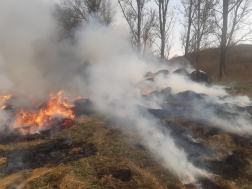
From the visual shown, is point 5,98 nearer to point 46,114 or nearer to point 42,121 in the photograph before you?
point 46,114

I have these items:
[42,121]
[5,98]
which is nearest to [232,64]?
[42,121]

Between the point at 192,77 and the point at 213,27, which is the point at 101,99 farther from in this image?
the point at 213,27

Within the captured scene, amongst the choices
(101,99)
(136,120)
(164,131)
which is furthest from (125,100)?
(164,131)

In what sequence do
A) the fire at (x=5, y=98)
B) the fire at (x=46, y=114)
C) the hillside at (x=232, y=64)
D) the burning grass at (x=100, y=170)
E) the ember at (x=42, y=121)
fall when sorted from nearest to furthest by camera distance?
the burning grass at (x=100, y=170), the ember at (x=42, y=121), the fire at (x=46, y=114), the fire at (x=5, y=98), the hillside at (x=232, y=64)

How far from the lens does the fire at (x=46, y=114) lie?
6844 mm

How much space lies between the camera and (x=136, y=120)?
278 inches

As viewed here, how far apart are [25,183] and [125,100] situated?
6.54 m

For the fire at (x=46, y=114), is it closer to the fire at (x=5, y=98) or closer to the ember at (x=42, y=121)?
the ember at (x=42, y=121)

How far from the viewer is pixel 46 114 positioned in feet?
24.6

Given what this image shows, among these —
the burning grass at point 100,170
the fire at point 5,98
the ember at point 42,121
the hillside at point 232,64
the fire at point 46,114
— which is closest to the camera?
the burning grass at point 100,170

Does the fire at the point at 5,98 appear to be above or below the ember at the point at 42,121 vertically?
above

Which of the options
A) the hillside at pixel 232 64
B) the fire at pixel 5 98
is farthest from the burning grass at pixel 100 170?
the hillside at pixel 232 64

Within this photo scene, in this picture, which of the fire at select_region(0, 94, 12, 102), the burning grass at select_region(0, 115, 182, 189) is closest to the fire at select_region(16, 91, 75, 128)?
the burning grass at select_region(0, 115, 182, 189)

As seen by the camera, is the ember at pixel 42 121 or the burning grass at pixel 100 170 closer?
the burning grass at pixel 100 170
